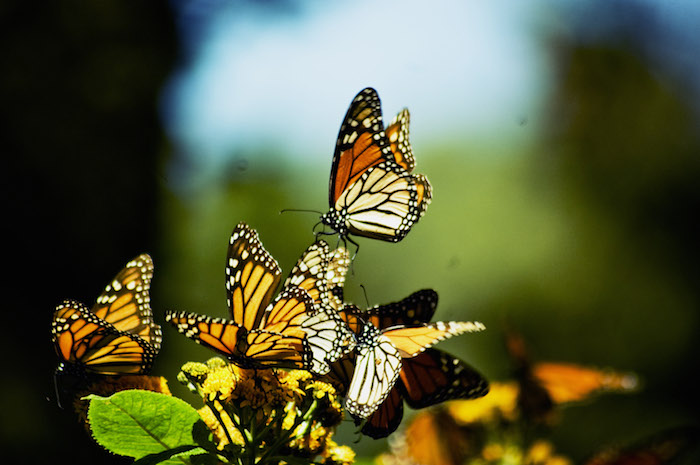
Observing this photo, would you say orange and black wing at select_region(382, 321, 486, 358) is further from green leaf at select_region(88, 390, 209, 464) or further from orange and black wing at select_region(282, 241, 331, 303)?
green leaf at select_region(88, 390, 209, 464)

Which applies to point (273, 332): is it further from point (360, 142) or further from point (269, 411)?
point (360, 142)

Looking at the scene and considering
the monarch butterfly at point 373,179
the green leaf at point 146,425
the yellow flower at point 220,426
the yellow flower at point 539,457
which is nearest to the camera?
the green leaf at point 146,425

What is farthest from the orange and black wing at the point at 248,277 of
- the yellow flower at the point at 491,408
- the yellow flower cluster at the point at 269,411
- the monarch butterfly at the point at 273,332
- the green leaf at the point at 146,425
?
the yellow flower at the point at 491,408

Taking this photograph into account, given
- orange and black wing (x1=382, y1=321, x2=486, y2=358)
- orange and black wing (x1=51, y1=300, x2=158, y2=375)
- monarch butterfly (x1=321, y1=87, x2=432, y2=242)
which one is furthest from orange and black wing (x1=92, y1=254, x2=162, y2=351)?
orange and black wing (x1=382, y1=321, x2=486, y2=358)

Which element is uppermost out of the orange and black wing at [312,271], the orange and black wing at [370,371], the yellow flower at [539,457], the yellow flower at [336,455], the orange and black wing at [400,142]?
the orange and black wing at [400,142]

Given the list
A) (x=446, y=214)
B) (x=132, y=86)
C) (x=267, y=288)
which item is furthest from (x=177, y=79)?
(x=446, y=214)

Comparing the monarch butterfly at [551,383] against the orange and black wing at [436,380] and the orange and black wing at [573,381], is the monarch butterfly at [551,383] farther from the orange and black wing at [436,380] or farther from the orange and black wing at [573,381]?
the orange and black wing at [436,380]

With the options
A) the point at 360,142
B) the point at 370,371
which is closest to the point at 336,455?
the point at 370,371
